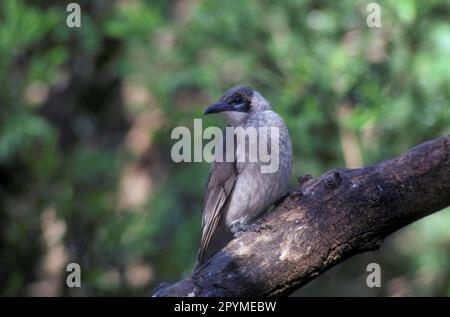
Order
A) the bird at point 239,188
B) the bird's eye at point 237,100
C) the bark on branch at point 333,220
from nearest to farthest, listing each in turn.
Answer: the bark on branch at point 333,220 < the bird at point 239,188 < the bird's eye at point 237,100

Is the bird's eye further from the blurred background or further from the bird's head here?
the blurred background

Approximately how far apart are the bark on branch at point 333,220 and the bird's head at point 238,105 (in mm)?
1444

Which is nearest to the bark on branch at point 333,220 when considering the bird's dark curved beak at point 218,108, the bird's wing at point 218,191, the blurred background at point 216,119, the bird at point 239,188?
the bird at point 239,188

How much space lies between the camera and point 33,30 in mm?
7191

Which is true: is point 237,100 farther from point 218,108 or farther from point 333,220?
point 333,220

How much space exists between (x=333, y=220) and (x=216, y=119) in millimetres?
3447

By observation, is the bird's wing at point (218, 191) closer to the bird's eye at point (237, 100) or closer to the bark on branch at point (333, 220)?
the bird's eye at point (237, 100)

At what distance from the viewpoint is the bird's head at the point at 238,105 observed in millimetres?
5531

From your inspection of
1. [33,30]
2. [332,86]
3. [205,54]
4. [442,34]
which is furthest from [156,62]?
[442,34]

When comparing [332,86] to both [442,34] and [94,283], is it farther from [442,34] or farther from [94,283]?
[94,283]

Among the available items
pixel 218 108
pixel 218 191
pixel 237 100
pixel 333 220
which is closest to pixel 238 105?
pixel 237 100

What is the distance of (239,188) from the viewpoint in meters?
5.20

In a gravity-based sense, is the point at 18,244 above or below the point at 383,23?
below
